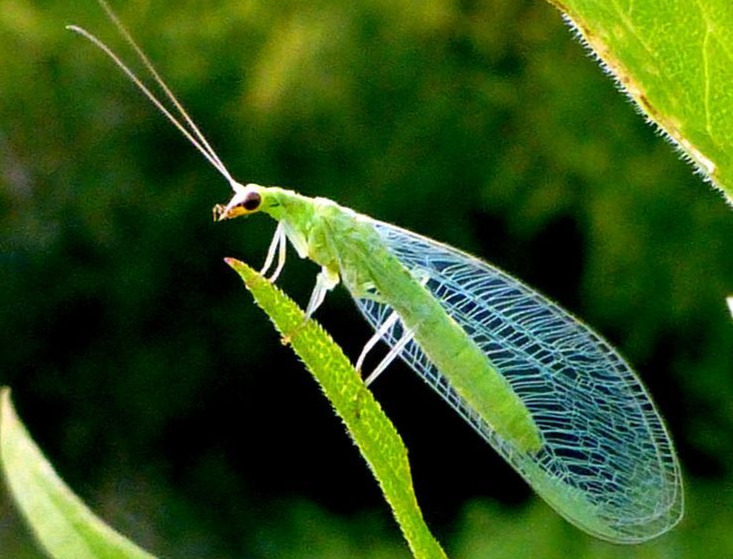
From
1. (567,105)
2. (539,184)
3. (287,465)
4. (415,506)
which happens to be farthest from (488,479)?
(415,506)

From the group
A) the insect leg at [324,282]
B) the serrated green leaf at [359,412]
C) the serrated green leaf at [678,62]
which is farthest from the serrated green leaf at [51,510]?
the insect leg at [324,282]

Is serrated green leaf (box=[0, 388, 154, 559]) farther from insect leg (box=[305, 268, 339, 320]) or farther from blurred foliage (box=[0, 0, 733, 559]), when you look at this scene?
blurred foliage (box=[0, 0, 733, 559])

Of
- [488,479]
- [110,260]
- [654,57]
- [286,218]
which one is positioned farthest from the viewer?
[110,260]

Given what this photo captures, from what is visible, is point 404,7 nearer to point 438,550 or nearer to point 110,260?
point 110,260

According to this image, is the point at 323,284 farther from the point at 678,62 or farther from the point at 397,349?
the point at 678,62

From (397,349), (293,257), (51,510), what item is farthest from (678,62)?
(293,257)

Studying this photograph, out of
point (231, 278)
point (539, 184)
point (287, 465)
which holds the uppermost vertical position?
point (231, 278)

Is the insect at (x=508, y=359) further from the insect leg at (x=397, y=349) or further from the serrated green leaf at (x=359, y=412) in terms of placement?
the serrated green leaf at (x=359, y=412)
